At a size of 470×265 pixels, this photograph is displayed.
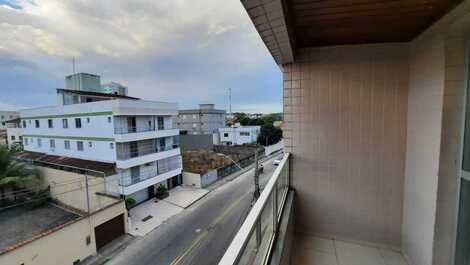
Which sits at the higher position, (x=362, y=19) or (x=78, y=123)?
(x=362, y=19)

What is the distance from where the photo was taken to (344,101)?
2338mm

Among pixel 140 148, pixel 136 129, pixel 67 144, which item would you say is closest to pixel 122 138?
pixel 136 129

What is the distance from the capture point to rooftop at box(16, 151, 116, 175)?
8.29 meters

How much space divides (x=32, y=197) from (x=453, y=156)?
45.3 feet

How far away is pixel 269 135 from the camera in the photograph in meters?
21.8

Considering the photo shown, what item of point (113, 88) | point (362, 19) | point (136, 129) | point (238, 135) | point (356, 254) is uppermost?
point (113, 88)

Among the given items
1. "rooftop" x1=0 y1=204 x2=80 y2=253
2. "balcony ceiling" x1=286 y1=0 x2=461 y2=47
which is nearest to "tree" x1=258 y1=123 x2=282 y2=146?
"rooftop" x1=0 y1=204 x2=80 y2=253

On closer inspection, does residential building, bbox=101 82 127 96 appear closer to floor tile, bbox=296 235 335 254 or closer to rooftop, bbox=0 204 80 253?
rooftop, bbox=0 204 80 253

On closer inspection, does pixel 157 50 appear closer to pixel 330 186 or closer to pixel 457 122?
pixel 330 186

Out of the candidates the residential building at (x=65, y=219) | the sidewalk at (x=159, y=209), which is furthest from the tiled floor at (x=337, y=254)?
the sidewalk at (x=159, y=209)

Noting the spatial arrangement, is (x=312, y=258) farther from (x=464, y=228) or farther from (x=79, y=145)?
(x=79, y=145)

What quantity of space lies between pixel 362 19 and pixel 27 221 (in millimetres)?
11209

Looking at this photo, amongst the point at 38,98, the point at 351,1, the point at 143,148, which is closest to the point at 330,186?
the point at 351,1

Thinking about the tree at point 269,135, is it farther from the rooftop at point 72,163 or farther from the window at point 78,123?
the window at point 78,123
